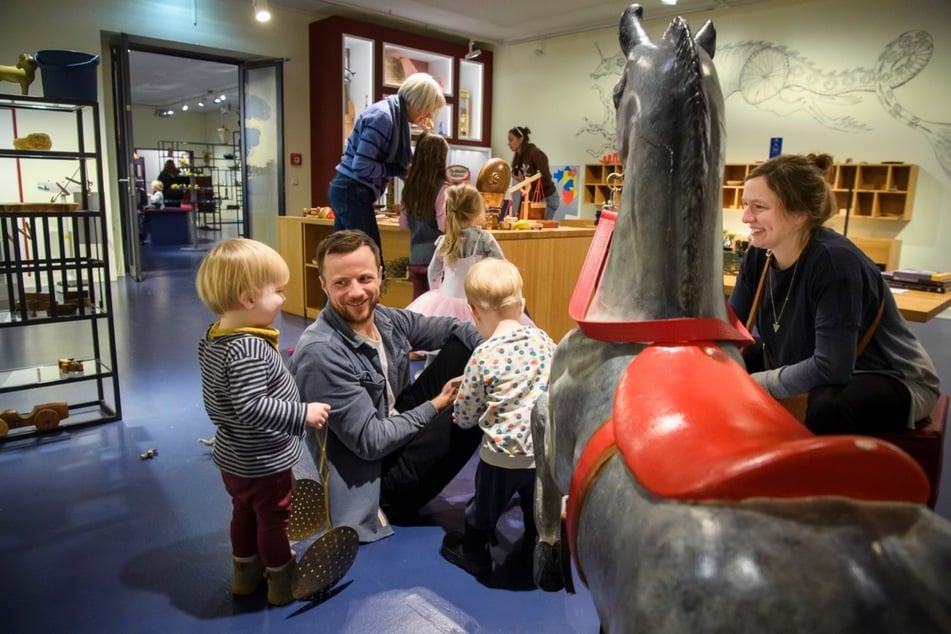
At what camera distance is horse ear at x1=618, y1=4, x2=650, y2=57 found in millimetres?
1063

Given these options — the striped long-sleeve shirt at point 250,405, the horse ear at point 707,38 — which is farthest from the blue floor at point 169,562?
the horse ear at point 707,38

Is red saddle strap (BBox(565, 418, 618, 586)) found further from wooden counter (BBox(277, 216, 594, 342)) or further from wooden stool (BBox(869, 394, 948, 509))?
wooden counter (BBox(277, 216, 594, 342))

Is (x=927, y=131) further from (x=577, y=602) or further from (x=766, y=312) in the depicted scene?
(x=577, y=602)

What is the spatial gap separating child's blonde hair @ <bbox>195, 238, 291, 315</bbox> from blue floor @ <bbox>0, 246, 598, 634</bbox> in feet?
2.90

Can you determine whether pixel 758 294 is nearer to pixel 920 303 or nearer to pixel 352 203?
pixel 920 303

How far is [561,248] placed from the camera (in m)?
4.88

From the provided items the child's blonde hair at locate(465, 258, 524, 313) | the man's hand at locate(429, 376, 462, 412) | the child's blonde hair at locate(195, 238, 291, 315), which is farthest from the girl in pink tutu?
the child's blonde hair at locate(195, 238, 291, 315)

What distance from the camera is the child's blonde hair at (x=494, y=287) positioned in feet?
6.79

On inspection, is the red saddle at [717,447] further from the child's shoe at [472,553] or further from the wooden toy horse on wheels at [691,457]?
the child's shoe at [472,553]

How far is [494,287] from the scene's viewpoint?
207 cm

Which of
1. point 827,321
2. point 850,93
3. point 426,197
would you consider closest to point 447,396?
point 827,321

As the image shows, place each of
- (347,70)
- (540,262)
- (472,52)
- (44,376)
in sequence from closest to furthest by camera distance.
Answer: (44,376)
(540,262)
(347,70)
(472,52)

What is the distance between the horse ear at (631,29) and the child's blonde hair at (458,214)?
99.6 inches

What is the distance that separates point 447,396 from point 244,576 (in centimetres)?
85
